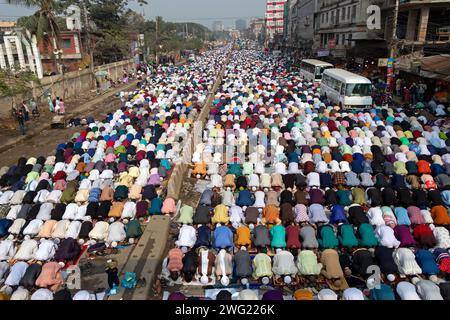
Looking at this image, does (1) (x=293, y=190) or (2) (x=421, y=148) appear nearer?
(1) (x=293, y=190)

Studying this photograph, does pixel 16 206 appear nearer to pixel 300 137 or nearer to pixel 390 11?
pixel 300 137

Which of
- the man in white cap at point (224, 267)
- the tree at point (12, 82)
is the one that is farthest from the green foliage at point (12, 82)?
the man in white cap at point (224, 267)

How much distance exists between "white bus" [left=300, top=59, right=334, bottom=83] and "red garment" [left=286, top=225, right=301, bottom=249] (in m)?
29.7

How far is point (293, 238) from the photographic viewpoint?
9.99 metres

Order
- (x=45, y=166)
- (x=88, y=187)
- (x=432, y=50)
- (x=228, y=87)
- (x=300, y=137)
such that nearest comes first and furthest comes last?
1. (x=88, y=187)
2. (x=45, y=166)
3. (x=300, y=137)
4. (x=432, y=50)
5. (x=228, y=87)

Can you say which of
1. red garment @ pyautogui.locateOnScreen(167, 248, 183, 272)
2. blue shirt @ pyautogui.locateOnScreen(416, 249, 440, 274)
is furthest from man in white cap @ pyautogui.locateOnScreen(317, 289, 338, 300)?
red garment @ pyautogui.locateOnScreen(167, 248, 183, 272)

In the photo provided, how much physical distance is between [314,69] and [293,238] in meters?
31.4

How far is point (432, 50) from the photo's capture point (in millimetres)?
30781

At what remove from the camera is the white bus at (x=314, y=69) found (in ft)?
122

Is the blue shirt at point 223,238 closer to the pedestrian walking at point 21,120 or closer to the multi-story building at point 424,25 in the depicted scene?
the pedestrian walking at point 21,120

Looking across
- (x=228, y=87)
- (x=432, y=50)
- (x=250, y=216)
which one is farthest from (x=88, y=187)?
(x=432, y=50)

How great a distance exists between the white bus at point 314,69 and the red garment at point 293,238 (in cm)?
2972

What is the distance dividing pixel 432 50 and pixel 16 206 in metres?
32.4

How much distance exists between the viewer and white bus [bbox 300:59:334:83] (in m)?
37.3
